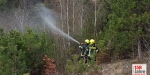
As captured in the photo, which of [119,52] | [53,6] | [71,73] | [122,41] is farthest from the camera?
[53,6]

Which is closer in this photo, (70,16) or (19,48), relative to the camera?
(19,48)

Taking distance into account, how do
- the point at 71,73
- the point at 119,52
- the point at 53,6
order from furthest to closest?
the point at 53,6, the point at 119,52, the point at 71,73

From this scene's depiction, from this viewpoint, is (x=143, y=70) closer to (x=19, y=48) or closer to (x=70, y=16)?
(x=19, y=48)

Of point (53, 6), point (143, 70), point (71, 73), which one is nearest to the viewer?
point (143, 70)

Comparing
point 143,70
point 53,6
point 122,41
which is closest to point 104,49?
point 122,41

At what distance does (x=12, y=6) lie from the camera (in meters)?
43.7

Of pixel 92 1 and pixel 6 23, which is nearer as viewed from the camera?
pixel 92 1

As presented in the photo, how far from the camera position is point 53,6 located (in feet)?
127

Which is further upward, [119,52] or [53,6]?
[53,6]

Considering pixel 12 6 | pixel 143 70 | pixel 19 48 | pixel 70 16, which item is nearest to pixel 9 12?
pixel 12 6

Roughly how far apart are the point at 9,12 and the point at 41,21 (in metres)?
5.39

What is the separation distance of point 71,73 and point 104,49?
6.61m

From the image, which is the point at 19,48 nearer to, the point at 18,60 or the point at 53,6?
the point at 18,60

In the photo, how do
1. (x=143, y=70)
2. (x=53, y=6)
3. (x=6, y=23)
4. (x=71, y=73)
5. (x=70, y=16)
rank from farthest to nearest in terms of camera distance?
(x=6, y=23) < (x=53, y=6) < (x=70, y=16) < (x=71, y=73) < (x=143, y=70)
